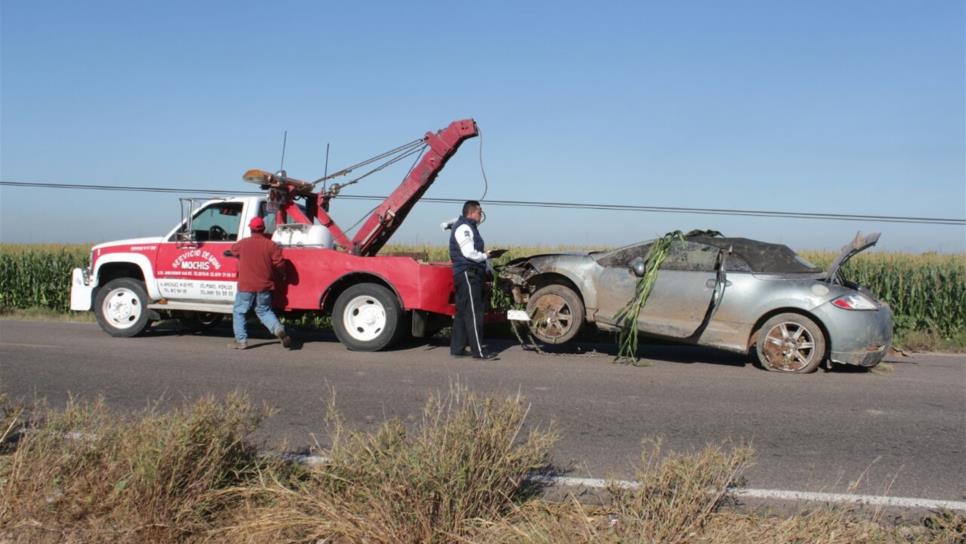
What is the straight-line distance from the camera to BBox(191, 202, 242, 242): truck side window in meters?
11.0

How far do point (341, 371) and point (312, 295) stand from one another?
7.15 feet

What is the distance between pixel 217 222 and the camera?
11.1 metres

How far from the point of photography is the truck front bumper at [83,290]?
1145cm

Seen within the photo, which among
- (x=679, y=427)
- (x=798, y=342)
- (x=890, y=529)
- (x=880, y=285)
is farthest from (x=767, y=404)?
(x=880, y=285)

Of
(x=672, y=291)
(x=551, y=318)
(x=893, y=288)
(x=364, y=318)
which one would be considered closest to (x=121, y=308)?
(x=364, y=318)

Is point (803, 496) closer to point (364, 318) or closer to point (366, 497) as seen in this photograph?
point (366, 497)

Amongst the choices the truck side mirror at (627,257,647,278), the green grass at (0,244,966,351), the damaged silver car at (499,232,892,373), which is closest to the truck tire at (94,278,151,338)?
the green grass at (0,244,966,351)

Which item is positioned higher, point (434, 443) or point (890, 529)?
point (434, 443)

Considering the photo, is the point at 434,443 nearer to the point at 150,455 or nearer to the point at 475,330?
the point at 150,455

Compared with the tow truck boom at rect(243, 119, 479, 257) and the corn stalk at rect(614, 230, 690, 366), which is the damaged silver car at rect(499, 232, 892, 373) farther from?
the tow truck boom at rect(243, 119, 479, 257)

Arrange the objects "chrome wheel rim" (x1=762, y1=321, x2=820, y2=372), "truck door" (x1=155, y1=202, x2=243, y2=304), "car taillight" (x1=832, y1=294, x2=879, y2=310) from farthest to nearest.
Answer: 1. "truck door" (x1=155, y1=202, x2=243, y2=304)
2. "chrome wheel rim" (x1=762, y1=321, x2=820, y2=372)
3. "car taillight" (x1=832, y1=294, x2=879, y2=310)

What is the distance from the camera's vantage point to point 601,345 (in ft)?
37.8

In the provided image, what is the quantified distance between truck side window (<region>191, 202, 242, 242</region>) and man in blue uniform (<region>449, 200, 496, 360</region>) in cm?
343

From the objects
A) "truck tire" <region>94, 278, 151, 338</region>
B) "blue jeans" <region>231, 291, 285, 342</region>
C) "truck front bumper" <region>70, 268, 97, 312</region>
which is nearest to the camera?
"blue jeans" <region>231, 291, 285, 342</region>
